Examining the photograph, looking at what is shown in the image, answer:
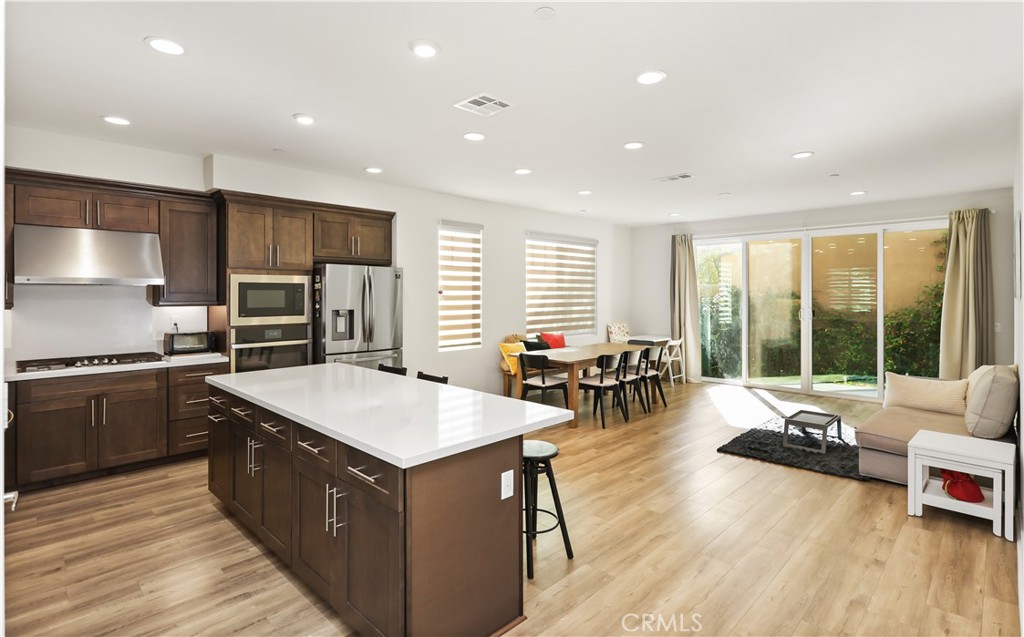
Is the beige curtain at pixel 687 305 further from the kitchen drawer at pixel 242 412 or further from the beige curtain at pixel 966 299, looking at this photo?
the kitchen drawer at pixel 242 412

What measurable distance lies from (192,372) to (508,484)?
11.9ft

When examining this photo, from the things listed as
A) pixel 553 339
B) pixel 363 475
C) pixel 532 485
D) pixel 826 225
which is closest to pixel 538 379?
pixel 553 339

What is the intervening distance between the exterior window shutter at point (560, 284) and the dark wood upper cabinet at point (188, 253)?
13.6ft

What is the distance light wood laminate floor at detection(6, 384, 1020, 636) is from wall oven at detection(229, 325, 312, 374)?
3.55 feet

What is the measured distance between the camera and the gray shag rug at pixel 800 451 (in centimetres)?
452

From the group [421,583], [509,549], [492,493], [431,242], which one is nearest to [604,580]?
[509,549]

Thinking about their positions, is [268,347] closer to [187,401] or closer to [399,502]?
[187,401]

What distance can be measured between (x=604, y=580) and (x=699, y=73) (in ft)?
9.29

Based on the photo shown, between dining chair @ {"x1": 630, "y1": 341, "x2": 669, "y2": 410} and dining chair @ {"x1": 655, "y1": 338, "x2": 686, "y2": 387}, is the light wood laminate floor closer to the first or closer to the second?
dining chair @ {"x1": 630, "y1": 341, "x2": 669, "y2": 410}

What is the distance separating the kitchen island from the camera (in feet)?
6.73

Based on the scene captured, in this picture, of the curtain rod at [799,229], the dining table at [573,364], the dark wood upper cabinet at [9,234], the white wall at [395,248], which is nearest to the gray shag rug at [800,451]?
the dining table at [573,364]

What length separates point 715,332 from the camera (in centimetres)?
884

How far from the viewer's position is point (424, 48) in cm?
277

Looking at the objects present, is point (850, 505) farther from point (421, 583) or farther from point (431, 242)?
point (431, 242)
